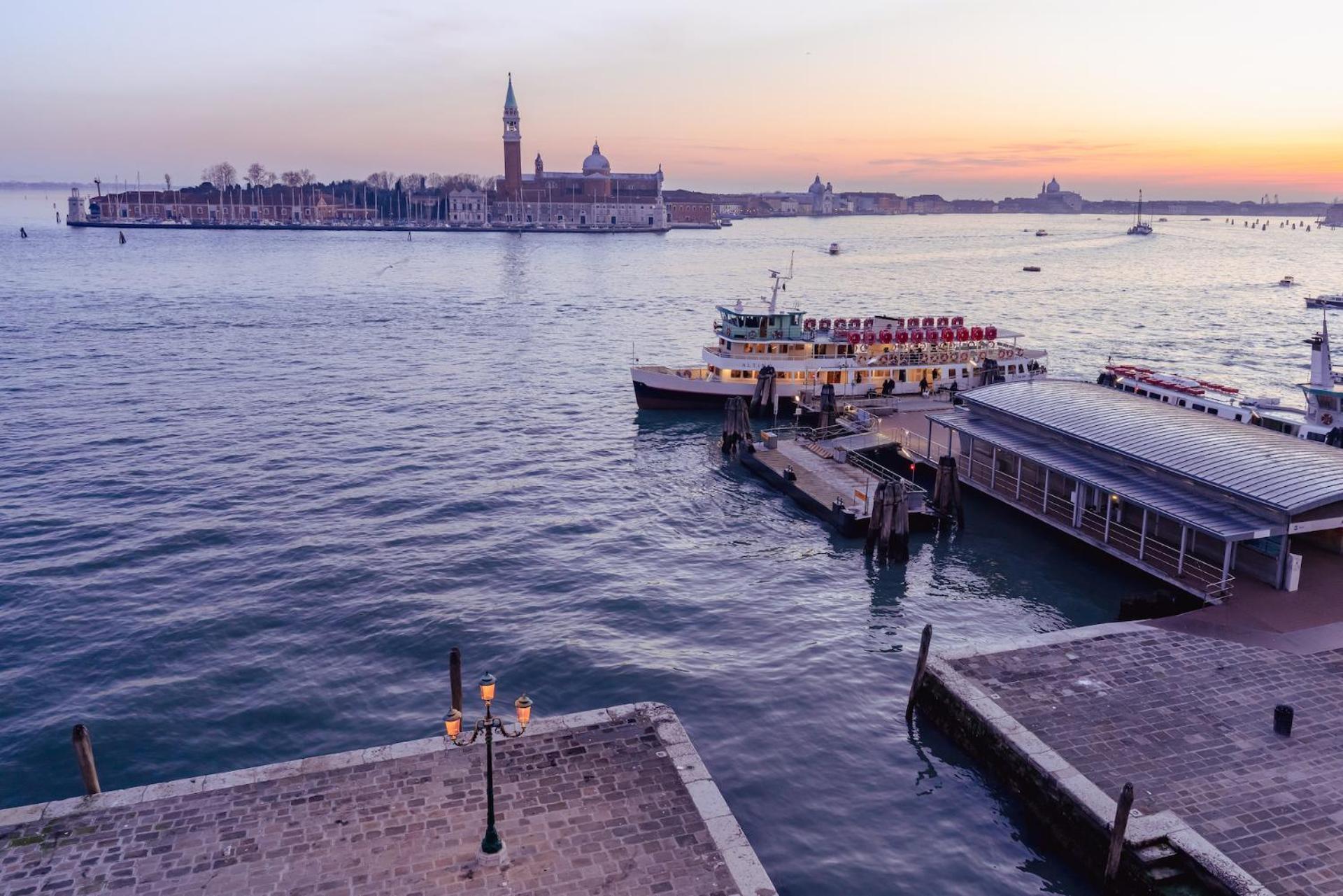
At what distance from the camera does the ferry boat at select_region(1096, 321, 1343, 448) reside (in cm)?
4753

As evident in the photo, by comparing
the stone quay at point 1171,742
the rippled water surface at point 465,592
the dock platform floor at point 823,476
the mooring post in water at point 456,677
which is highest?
the mooring post in water at point 456,677

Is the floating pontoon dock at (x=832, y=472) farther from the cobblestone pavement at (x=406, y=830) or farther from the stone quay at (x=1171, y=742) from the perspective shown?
the cobblestone pavement at (x=406, y=830)

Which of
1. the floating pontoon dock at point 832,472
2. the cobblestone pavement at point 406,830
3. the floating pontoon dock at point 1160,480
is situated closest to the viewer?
the cobblestone pavement at point 406,830

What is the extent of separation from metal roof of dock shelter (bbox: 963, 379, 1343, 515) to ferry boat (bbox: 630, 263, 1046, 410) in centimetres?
1600

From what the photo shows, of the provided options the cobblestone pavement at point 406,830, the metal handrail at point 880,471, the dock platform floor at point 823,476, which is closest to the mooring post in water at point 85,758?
the cobblestone pavement at point 406,830

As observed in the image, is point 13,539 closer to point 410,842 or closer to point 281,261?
point 410,842

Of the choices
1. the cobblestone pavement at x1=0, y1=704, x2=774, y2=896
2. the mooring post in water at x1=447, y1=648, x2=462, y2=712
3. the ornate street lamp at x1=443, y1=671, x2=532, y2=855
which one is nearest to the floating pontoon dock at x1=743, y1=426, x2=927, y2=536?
the cobblestone pavement at x1=0, y1=704, x2=774, y2=896

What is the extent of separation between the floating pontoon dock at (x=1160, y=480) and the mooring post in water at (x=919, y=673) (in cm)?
1076

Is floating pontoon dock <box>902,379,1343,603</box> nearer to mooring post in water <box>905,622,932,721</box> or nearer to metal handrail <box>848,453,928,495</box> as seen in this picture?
metal handrail <box>848,453,928,495</box>

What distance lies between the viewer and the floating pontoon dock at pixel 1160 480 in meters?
28.6

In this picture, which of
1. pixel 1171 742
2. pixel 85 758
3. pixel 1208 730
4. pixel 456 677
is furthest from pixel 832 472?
pixel 85 758

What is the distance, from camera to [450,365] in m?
78.3

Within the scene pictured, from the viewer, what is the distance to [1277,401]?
53.7 m

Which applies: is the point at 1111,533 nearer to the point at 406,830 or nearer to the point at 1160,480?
the point at 1160,480
